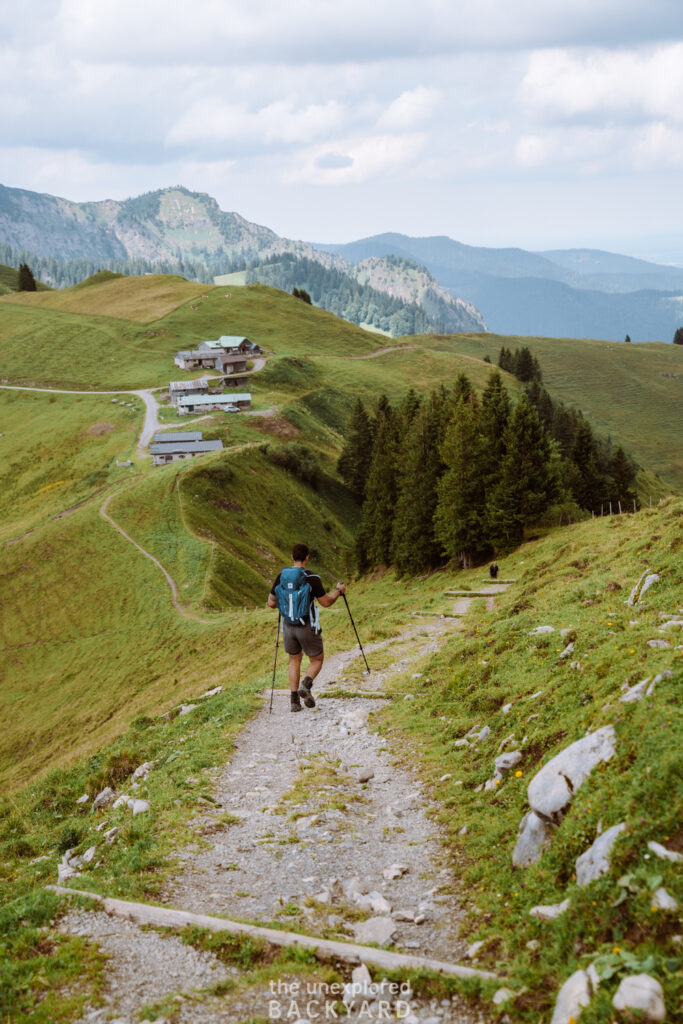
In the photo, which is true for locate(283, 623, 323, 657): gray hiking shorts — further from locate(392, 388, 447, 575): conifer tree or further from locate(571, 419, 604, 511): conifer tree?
locate(571, 419, 604, 511): conifer tree

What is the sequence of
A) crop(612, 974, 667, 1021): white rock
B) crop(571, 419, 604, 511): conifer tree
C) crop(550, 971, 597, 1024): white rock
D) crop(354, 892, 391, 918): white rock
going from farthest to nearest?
crop(571, 419, 604, 511): conifer tree
crop(354, 892, 391, 918): white rock
crop(550, 971, 597, 1024): white rock
crop(612, 974, 667, 1021): white rock

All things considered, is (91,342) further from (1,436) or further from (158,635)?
(158,635)

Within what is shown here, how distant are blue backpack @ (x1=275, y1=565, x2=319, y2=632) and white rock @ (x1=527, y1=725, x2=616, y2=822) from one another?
25.0 feet

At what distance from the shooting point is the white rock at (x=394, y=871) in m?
10.4

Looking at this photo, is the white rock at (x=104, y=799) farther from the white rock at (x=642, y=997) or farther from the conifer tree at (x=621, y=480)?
the conifer tree at (x=621, y=480)

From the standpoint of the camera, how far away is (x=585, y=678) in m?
12.6

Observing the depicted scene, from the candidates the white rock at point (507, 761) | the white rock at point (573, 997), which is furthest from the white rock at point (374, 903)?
the white rock at point (573, 997)

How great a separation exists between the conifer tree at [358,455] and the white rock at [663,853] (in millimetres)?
105994

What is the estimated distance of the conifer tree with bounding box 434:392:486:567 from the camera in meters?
49.9

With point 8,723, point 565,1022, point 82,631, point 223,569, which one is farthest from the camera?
point 223,569

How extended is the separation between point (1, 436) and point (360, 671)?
11782cm

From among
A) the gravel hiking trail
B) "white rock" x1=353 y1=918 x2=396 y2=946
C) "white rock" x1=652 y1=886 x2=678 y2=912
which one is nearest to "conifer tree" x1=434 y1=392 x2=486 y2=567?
the gravel hiking trail

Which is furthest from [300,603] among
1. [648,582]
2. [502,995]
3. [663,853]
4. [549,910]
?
[663,853]

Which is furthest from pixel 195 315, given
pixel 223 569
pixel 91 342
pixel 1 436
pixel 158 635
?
pixel 158 635
